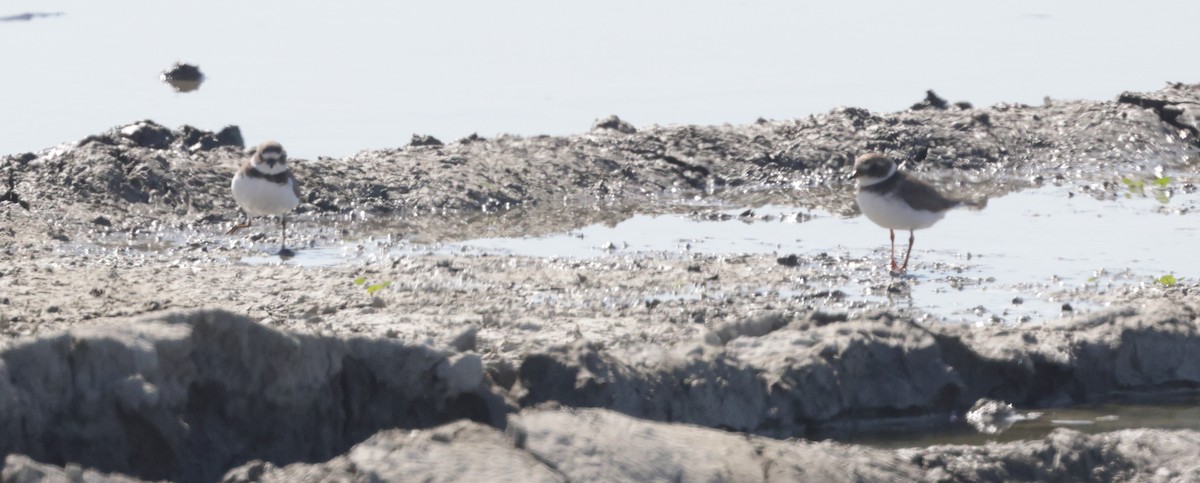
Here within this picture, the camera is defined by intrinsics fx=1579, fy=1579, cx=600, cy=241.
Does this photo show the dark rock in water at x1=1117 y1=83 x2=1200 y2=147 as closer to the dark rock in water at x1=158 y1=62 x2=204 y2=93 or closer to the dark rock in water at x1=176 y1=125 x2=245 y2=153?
the dark rock in water at x1=176 y1=125 x2=245 y2=153

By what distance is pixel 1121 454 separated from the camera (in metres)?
6.84

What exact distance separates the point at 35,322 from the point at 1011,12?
76.7 ft

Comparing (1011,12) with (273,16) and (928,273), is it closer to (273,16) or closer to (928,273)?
(273,16)

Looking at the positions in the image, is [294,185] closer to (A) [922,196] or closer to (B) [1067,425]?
(A) [922,196]

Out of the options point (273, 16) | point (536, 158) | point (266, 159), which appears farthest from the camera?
point (273, 16)

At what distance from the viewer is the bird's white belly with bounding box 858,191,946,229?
38.2ft

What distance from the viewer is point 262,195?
39.4 ft

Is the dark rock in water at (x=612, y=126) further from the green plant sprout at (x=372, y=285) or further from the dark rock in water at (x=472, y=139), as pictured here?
the green plant sprout at (x=372, y=285)

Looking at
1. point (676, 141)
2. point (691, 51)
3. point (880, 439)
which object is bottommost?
point (880, 439)

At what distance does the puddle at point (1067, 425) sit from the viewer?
784cm

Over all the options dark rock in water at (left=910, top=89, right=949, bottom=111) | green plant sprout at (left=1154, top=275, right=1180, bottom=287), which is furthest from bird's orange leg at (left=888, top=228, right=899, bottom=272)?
dark rock in water at (left=910, top=89, right=949, bottom=111)

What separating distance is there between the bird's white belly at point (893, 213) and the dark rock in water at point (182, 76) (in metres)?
11.1

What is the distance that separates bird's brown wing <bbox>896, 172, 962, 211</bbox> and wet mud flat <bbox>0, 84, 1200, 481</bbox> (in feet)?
1.19

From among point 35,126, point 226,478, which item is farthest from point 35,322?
point 35,126
